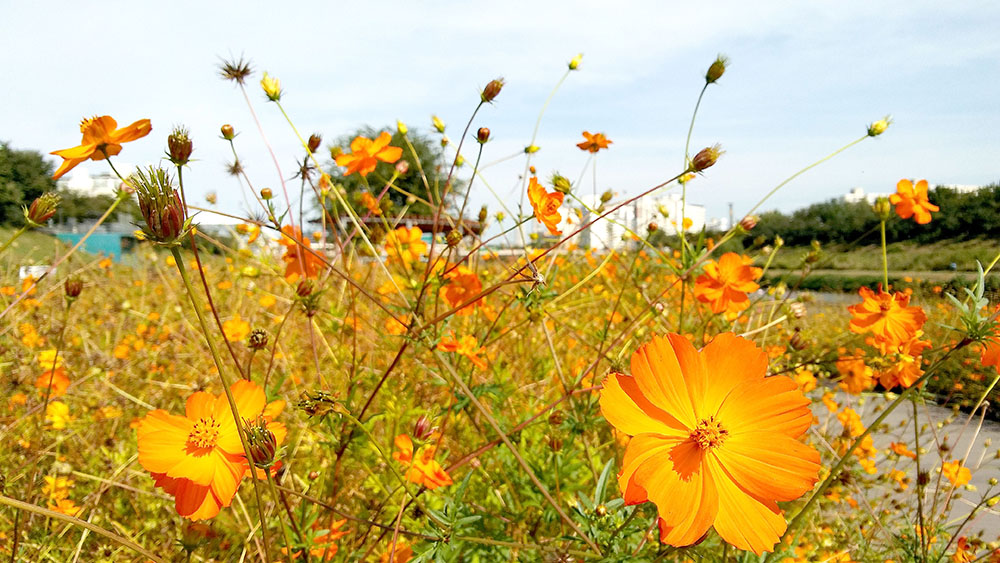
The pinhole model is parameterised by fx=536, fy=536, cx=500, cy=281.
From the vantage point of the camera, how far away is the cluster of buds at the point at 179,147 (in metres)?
0.55

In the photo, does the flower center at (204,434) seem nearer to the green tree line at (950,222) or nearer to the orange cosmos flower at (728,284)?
the orange cosmos flower at (728,284)

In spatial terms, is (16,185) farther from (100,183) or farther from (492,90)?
(492,90)

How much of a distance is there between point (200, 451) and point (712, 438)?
1.72 ft

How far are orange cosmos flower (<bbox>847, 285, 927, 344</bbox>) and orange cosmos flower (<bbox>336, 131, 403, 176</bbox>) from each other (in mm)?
900

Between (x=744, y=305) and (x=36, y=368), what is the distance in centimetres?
240

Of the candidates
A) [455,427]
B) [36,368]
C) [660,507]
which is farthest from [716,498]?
[36,368]

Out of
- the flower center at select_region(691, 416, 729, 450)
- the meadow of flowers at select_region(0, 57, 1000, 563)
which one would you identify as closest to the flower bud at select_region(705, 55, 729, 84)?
the meadow of flowers at select_region(0, 57, 1000, 563)

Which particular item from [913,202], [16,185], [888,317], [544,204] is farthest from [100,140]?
[16,185]

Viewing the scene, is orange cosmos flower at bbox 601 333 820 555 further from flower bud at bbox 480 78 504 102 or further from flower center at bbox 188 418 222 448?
flower bud at bbox 480 78 504 102

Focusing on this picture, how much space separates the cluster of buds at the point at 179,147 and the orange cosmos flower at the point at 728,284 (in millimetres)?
965

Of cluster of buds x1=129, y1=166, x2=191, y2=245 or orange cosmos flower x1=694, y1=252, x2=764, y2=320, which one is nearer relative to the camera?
cluster of buds x1=129, y1=166, x2=191, y2=245

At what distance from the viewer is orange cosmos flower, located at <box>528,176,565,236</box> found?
2.72 feet

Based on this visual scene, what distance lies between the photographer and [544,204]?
860mm

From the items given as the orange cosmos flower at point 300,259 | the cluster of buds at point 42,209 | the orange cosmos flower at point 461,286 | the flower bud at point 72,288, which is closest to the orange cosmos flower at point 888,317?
the orange cosmos flower at point 461,286
